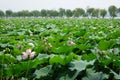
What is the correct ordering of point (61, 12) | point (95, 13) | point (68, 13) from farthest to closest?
point (61, 12) → point (68, 13) → point (95, 13)

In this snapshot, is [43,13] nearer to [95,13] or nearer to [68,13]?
[68,13]

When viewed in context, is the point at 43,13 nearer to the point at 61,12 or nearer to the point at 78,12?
the point at 61,12

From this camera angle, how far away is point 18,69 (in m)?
2.22

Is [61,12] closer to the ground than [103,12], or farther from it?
closer to the ground

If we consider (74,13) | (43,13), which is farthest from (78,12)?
(43,13)

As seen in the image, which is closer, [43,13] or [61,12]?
[61,12]

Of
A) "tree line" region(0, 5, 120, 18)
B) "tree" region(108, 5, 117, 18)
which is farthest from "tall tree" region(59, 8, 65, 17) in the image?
"tree" region(108, 5, 117, 18)

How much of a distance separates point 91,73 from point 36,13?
Result: 112338mm

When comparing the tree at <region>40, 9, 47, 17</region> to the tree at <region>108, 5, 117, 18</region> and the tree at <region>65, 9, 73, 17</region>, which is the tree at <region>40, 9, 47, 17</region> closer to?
the tree at <region>65, 9, 73, 17</region>

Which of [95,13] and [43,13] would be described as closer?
[95,13]

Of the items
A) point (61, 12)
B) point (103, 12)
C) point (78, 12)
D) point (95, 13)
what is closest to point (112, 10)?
point (103, 12)

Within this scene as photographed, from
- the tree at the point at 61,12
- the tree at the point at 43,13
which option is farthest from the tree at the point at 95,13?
the tree at the point at 43,13

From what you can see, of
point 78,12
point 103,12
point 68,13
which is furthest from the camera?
point 68,13

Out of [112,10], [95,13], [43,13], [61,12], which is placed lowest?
[43,13]
